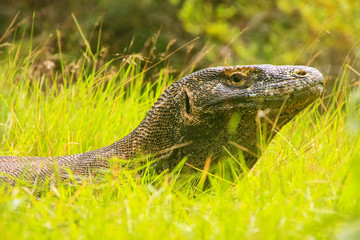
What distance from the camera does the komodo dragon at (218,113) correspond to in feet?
12.0

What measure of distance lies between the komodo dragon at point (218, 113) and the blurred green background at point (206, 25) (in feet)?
18.7

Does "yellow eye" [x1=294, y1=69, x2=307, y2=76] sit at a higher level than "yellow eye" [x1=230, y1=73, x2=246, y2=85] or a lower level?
higher

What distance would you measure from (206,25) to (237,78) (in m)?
8.47

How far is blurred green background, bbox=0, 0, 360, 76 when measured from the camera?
10281 mm

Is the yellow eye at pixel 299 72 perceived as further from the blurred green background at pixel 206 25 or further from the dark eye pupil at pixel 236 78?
the blurred green background at pixel 206 25

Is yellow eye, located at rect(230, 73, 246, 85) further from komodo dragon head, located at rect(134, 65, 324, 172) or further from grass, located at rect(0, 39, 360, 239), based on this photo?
grass, located at rect(0, 39, 360, 239)

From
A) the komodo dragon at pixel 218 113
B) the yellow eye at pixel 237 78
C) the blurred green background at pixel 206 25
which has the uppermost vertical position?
the yellow eye at pixel 237 78

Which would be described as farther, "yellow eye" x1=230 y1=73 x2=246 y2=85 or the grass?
"yellow eye" x1=230 y1=73 x2=246 y2=85

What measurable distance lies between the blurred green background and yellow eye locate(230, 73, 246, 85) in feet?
19.0

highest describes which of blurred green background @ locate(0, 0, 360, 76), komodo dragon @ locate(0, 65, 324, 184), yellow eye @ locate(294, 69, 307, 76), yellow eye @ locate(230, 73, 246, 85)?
yellow eye @ locate(294, 69, 307, 76)

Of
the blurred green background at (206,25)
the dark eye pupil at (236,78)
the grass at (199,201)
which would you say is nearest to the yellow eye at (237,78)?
the dark eye pupil at (236,78)

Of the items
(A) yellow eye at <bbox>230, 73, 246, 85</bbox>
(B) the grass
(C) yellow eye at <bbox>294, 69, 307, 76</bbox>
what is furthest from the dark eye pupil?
(B) the grass

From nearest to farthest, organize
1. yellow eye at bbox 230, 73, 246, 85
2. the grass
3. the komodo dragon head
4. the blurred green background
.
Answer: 1. the grass
2. the komodo dragon head
3. yellow eye at bbox 230, 73, 246, 85
4. the blurred green background

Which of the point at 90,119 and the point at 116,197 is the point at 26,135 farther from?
the point at 116,197
